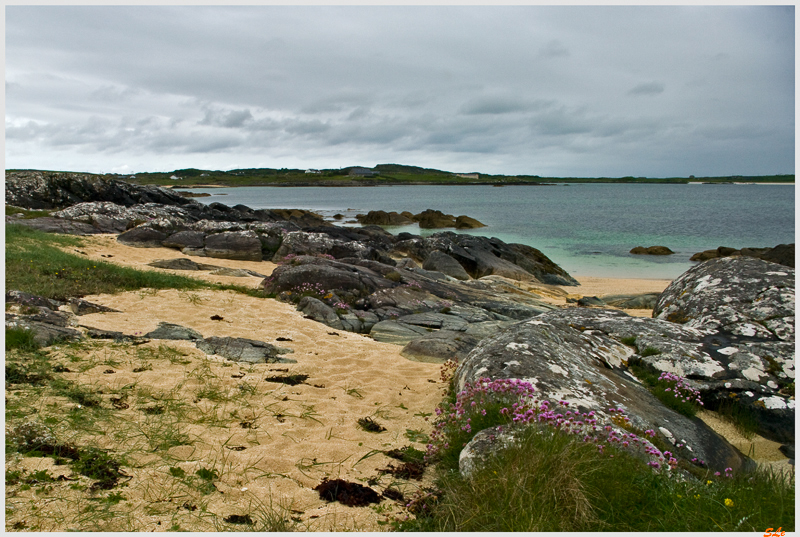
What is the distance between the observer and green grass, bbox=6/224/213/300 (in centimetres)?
947

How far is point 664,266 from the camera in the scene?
30219 mm

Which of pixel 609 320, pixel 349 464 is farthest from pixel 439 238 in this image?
pixel 349 464

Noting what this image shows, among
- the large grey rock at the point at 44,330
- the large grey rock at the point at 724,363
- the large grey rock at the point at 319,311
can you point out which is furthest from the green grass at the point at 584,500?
the large grey rock at the point at 319,311

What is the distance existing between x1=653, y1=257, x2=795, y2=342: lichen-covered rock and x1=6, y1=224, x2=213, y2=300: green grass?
34.6 ft

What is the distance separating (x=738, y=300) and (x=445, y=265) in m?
15.0

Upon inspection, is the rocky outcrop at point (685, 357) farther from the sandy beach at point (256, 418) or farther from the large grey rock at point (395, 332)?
the large grey rock at point (395, 332)

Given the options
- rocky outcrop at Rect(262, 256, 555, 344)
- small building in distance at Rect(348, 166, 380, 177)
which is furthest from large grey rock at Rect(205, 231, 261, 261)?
small building in distance at Rect(348, 166, 380, 177)

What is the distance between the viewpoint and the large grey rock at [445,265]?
21609mm

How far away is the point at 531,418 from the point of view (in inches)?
165

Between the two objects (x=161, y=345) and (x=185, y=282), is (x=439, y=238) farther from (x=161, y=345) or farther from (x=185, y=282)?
(x=161, y=345)

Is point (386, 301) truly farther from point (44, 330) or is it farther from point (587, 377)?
point (587, 377)

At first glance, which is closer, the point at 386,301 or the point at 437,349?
the point at 437,349

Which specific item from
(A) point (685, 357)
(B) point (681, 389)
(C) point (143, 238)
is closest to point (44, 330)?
(B) point (681, 389)

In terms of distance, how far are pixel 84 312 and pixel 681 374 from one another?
9502 mm
